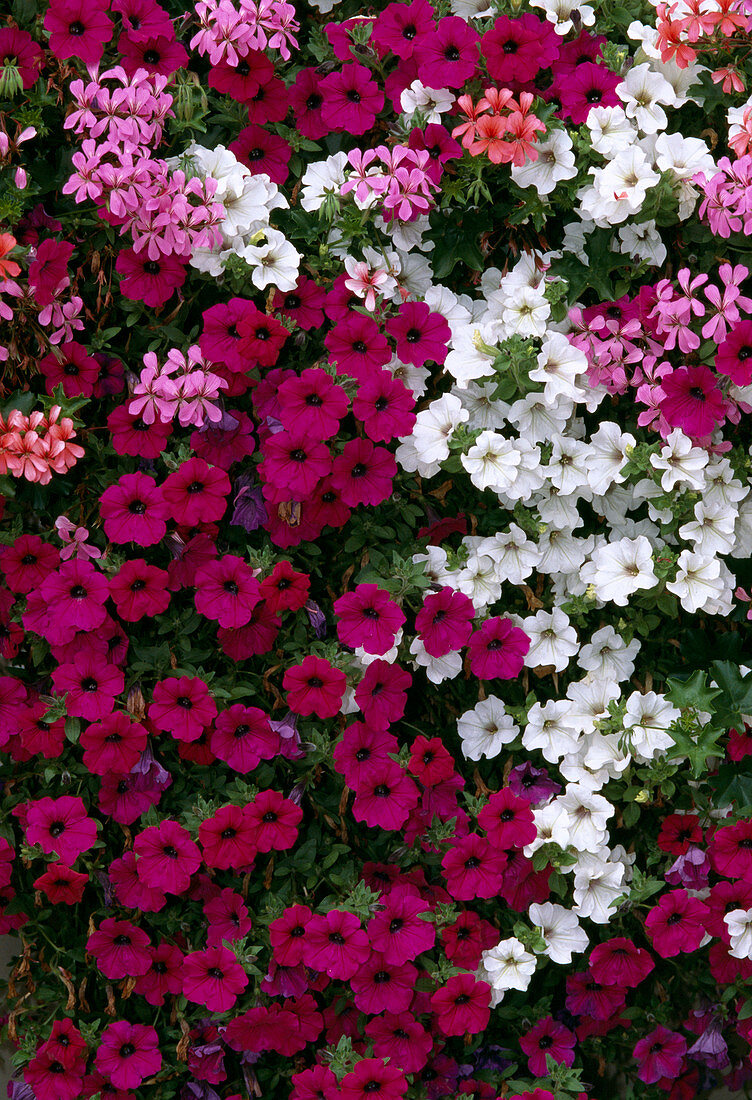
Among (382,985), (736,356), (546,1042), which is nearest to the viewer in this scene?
(736,356)

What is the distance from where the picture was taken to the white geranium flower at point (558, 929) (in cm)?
196

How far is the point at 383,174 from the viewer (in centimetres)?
184

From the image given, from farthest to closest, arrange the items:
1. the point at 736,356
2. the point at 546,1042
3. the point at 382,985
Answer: the point at 546,1042 → the point at 382,985 → the point at 736,356

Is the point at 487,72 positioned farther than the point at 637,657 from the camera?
No

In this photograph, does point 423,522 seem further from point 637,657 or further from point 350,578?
point 637,657

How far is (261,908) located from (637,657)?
91 centimetres

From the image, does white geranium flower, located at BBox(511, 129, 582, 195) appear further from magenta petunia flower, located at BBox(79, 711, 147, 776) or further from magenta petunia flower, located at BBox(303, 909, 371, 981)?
magenta petunia flower, located at BBox(303, 909, 371, 981)

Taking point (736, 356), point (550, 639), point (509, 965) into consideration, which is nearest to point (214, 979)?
point (509, 965)

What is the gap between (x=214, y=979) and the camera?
6.21 feet

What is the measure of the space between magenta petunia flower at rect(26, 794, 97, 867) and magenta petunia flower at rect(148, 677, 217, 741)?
238 mm

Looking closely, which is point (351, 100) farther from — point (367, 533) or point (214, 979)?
point (214, 979)

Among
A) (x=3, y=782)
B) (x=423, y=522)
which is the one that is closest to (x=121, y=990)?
(x=3, y=782)

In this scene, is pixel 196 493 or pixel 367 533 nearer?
pixel 196 493

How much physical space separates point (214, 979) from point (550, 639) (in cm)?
91
